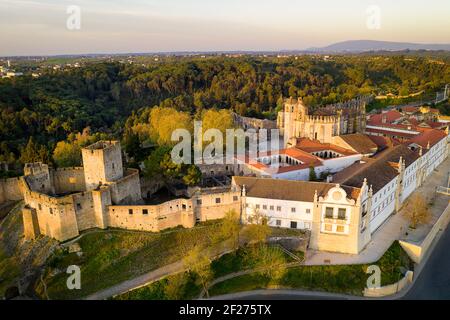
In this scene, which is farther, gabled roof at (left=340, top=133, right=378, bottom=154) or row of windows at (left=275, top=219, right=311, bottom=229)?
gabled roof at (left=340, top=133, right=378, bottom=154)

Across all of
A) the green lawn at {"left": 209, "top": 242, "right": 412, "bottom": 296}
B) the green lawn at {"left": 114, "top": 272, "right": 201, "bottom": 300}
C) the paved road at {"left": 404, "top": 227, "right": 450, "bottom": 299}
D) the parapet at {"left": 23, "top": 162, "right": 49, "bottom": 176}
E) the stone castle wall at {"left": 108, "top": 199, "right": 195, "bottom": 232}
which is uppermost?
the parapet at {"left": 23, "top": 162, "right": 49, "bottom": 176}

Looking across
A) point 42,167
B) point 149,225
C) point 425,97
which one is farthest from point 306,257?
point 425,97

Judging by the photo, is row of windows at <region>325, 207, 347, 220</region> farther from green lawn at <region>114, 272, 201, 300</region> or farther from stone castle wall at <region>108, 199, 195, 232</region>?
green lawn at <region>114, 272, 201, 300</region>

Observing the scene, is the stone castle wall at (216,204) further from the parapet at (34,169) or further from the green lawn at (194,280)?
the parapet at (34,169)

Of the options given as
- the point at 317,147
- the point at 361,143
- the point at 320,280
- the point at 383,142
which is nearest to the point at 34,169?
the point at 320,280

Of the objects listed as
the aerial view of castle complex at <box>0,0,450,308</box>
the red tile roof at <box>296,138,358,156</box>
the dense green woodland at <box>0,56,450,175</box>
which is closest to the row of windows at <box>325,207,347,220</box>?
the aerial view of castle complex at <box>0,0,450,308</box>

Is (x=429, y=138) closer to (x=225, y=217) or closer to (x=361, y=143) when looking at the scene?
(x=361, y=143)

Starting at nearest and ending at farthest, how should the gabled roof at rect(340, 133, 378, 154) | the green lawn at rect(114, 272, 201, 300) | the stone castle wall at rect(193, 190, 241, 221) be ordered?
the green lawn at rect(114, 272, 201, 300)
the stone castle wall at rect(193, 190, 241, 221)
the gabled roof at rect(340, 133, 378, 154)
